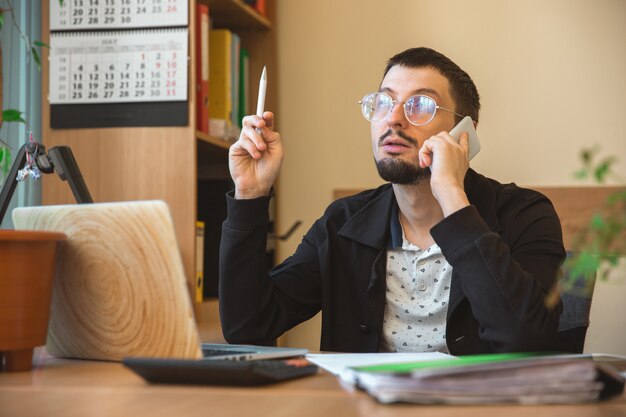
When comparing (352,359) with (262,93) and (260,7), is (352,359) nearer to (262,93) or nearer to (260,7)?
(262,93)

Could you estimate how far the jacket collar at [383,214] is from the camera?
1705 millimetres

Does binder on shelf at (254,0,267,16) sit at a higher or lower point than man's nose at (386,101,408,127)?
higher

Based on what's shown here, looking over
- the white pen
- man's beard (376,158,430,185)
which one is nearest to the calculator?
the white pen

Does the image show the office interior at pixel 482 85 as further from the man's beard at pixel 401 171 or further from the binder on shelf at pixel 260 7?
the man's beard at pixel 401 171

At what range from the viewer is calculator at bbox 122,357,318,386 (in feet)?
2.75

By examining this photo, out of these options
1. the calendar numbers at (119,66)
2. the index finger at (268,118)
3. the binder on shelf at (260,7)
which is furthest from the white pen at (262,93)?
the binder on shelf at (260,7)

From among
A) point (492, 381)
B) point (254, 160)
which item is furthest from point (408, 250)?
point (492, 381)

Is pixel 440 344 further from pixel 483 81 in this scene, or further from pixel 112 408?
pixel 483 81

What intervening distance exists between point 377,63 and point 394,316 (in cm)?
136

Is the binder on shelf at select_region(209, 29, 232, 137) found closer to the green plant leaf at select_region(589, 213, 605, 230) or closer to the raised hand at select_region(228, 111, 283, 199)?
the raised hand at select_region(228, 111, 283, 199)

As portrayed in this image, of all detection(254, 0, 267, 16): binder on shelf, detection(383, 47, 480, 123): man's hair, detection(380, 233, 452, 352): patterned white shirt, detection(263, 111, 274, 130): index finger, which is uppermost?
detection(254, 0, 267, 16): binder on shelf

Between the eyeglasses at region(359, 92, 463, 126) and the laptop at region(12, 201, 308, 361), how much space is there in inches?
33.4

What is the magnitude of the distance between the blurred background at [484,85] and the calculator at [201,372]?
196 cm

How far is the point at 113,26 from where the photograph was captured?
2.21m
